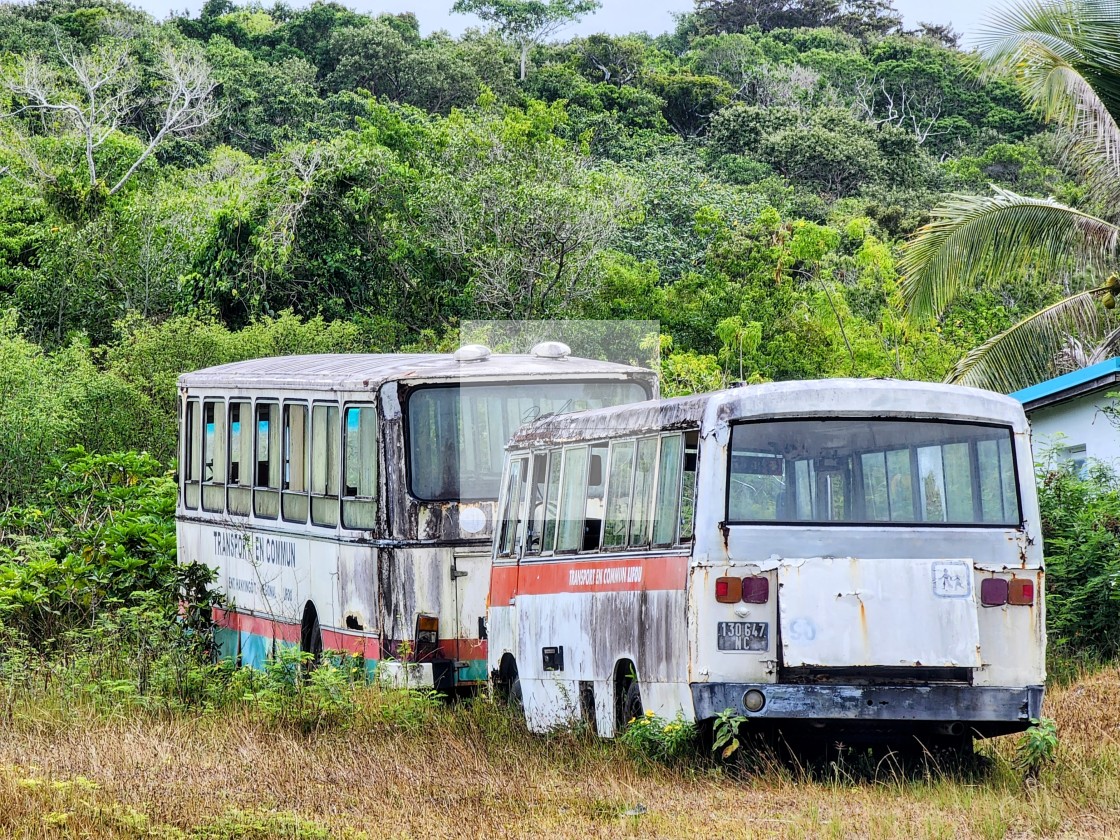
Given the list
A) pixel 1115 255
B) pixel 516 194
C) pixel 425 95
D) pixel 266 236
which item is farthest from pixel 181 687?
pixel 425 95

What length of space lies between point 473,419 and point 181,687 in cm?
317

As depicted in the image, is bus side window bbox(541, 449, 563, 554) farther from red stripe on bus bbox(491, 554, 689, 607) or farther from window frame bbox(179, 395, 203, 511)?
window frame bbox(179, 395, 203, 511)

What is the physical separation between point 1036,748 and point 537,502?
420 cm

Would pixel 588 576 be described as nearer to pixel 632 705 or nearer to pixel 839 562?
pixel 632 705

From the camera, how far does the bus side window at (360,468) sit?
1320cm

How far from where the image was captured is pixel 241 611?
15742mm

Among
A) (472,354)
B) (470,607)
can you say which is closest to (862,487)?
(470,607)

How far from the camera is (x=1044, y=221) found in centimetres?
1906

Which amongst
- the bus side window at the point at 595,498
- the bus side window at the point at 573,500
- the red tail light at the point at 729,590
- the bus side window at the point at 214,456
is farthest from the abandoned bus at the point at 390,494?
the red tail light at the point at 729,590

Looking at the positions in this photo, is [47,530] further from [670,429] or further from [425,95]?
[425,95]

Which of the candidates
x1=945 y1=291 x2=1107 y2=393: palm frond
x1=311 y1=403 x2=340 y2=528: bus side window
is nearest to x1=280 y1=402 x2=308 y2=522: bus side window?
x1=311 y1=403 x2=340 y2=528: bus side window

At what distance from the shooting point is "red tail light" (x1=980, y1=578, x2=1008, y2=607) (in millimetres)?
9016

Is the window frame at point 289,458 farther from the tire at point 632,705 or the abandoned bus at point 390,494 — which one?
the tire at point 632,705

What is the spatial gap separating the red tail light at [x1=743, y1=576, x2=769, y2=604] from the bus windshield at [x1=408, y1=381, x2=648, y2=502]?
15.2ft
